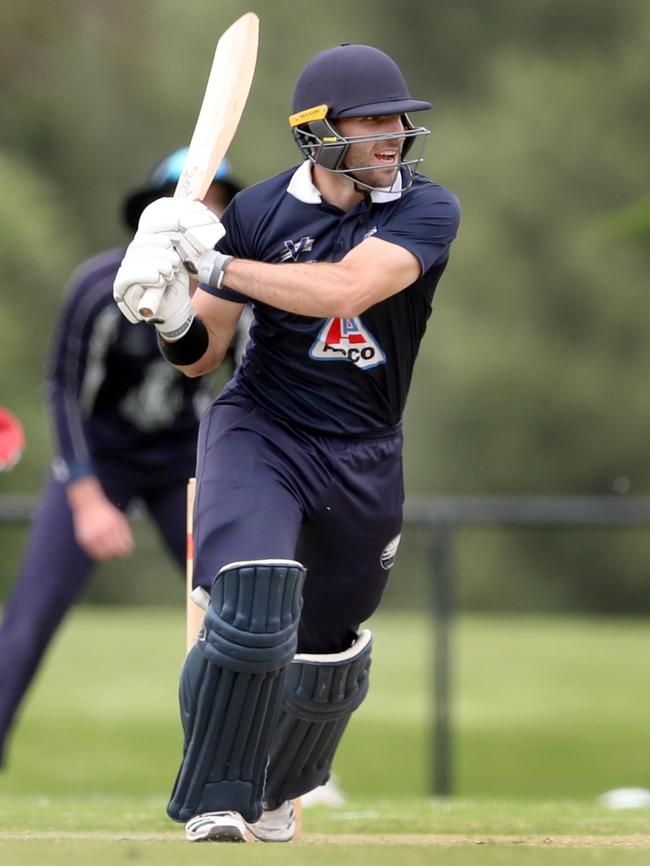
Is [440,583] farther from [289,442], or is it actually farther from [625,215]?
[289,442]

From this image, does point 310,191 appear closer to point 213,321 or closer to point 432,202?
point 432,202

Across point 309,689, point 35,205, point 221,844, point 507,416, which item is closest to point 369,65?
point 309,689

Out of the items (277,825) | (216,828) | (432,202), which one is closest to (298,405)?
(432,202)

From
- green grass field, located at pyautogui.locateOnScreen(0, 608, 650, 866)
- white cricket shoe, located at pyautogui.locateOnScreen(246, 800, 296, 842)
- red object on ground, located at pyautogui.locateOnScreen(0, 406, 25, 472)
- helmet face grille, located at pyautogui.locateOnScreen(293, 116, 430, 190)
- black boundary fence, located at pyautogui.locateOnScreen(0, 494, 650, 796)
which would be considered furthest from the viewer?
green grass field, located at pyautogui.locateOnScreen(0, 608, 650, 866)

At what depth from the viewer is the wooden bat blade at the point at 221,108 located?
4.42 meters

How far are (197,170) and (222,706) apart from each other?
1.32 meters

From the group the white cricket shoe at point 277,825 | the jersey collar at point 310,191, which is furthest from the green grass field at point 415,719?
the jersey collar at point 310,191

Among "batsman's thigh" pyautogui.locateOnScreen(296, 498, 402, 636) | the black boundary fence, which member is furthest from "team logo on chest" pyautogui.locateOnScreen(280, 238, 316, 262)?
the black boundary fence

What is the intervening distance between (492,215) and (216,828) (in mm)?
19593

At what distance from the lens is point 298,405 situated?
4.36 metres

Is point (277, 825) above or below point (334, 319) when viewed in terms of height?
below

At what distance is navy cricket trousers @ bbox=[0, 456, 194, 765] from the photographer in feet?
19.9

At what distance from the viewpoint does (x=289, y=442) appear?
14.2 feet

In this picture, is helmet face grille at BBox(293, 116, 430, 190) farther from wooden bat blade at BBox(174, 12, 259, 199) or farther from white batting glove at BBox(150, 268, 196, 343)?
white batting glove at BBox(150, 268, 196, 343)
